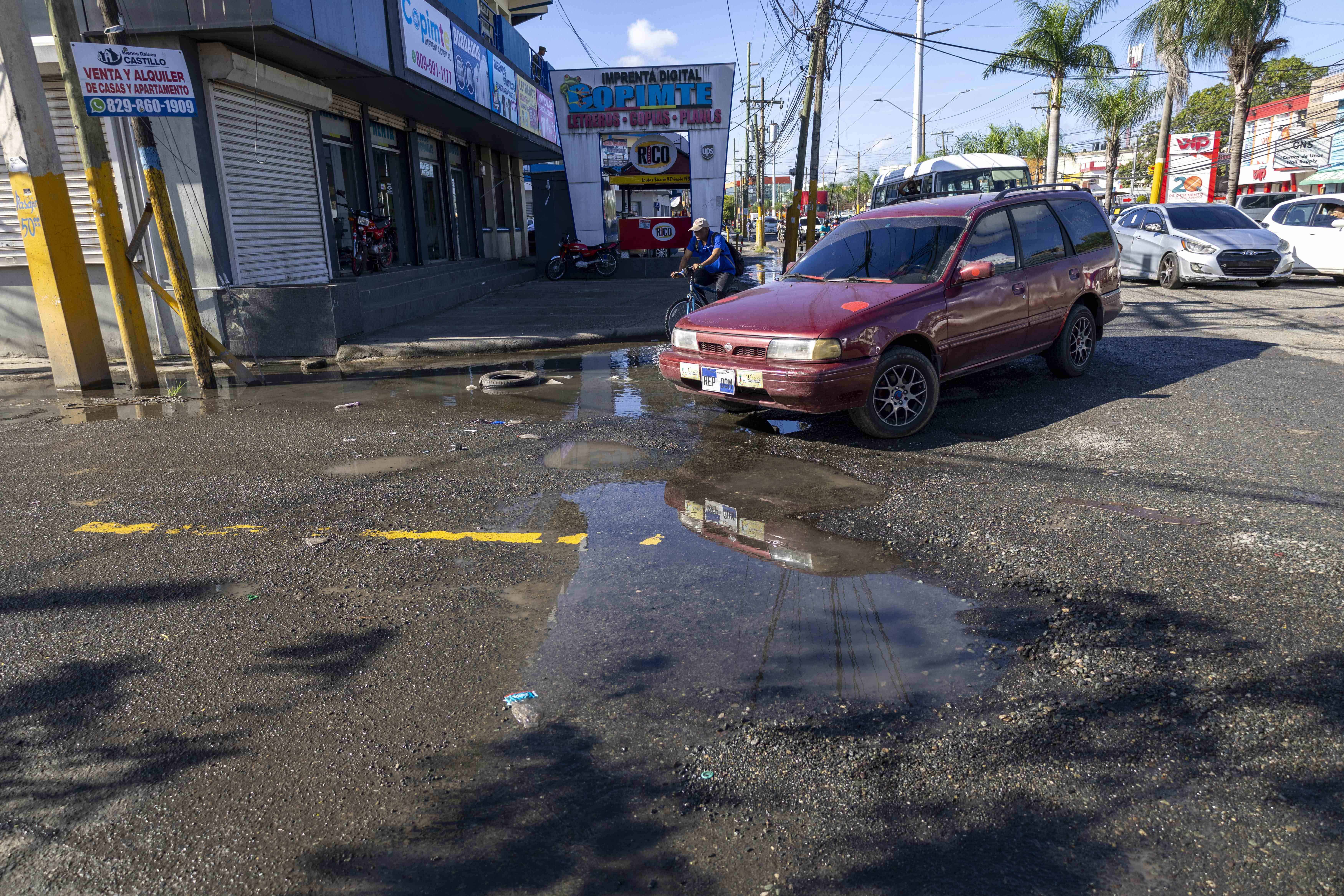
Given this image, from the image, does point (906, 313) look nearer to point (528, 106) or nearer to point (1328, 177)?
point (528, 106)

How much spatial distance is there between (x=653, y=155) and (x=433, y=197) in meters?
9.71

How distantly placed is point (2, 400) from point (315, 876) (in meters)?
9.49

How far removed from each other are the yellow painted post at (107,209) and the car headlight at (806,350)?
276 inches

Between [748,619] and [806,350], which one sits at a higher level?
[806,350]

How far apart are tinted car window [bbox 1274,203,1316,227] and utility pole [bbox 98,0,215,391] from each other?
1891 cm

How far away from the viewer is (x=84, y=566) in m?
4.57

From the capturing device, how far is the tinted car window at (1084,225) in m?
8.17

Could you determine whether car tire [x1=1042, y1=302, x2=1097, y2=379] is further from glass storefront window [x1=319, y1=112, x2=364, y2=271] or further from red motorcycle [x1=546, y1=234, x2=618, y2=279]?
red motorcycle [x1=546, y1=234, x2=618, y2=279]

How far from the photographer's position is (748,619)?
3799mm

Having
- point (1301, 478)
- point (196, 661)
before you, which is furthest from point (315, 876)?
point (1301, 478)

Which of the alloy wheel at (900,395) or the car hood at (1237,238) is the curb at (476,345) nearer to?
the alloy wheel at (900,395)

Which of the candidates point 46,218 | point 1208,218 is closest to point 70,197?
point 46,218

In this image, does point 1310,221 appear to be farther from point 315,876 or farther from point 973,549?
point 315,876

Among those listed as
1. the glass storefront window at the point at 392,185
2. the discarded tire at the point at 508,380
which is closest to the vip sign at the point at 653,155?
the glass storefront window at the point at 392,185
